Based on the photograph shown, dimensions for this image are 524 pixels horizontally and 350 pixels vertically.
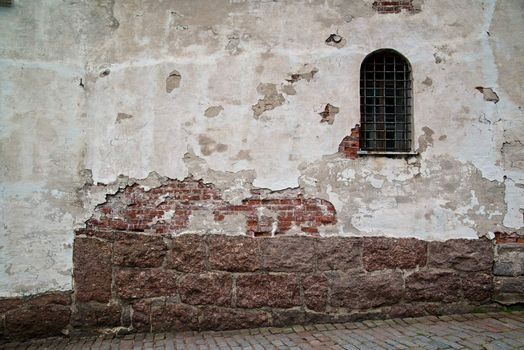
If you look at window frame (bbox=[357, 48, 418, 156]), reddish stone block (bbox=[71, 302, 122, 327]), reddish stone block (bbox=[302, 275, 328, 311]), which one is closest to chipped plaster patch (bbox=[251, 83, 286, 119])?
window frame (bbox=[357, 48, 418, 156])

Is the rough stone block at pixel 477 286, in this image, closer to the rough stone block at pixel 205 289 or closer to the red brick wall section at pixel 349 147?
the red brick wall section at pixel 349 147

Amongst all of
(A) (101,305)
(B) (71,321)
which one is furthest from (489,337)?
(B) (71,321)

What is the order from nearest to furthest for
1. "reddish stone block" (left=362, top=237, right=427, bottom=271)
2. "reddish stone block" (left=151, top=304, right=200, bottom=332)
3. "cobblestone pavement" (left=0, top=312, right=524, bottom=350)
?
"cobblestone pavement" (left=0, top=312, right=524, bottom=350) → "reddish stone block" (left=151, top=304, right=200, bottom=332) → "reddish stone block" (left=362, top=237, right=427, bottom=271)

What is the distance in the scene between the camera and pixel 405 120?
5.26 meters

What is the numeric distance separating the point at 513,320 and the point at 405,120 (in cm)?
259

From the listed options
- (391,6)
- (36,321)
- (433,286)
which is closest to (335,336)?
(433,286)

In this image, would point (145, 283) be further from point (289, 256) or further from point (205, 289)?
point (289, 256)

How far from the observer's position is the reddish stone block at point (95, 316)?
191 inches

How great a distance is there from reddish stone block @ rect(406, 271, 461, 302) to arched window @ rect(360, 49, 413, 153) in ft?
5.08

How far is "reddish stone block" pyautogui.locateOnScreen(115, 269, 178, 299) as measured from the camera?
4.88m

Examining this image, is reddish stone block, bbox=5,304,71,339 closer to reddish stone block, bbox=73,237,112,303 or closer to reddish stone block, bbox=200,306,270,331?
reddish stone block, bbox=73,237,112,303

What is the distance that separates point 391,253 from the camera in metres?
4.98

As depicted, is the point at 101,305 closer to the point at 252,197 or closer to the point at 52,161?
the point at 52,161

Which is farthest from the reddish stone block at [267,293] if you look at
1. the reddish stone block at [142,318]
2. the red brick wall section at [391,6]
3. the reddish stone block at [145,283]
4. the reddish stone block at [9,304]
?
the red brick wall section at [391,6]
